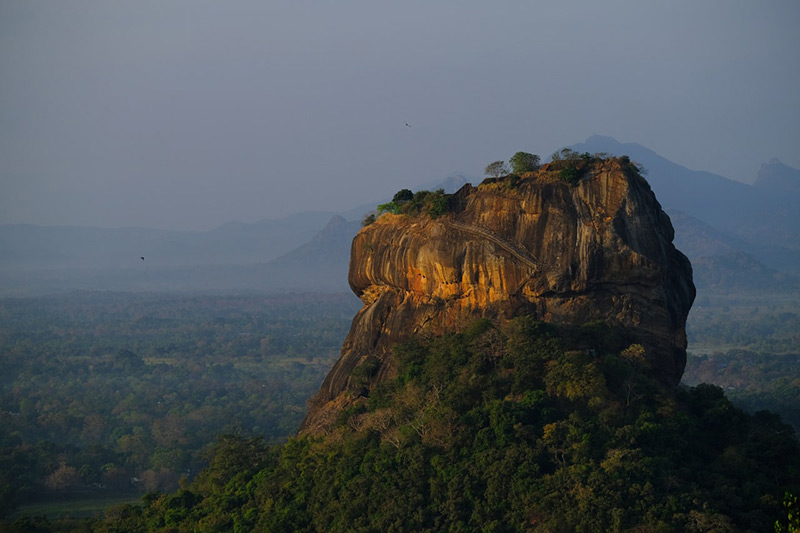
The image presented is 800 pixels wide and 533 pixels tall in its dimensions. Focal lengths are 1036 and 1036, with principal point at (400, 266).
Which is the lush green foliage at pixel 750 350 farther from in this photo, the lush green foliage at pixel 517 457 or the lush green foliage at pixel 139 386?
the lush green foliage at pixel 139 386

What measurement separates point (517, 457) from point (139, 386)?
262 ft

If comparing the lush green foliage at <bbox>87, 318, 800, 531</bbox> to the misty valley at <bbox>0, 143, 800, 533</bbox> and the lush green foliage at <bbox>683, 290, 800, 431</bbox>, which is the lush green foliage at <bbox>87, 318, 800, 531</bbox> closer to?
the misty valley at <bbox>0, 143, 800, 533</bbox>

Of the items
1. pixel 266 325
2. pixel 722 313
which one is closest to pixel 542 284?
pixel 266 325

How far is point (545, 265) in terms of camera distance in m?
33.0

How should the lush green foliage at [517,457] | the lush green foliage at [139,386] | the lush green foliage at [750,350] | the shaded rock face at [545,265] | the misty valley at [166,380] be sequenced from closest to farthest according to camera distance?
the lush green foliage at [517,457], the shaded rock face at [545,265], the misty valley at [166,380], the lush green foliage at [139,386], the lush green foliage at [750,350]

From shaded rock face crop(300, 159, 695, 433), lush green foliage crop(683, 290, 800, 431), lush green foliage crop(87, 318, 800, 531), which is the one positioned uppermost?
shaded rock face crop(300, 159, 695, 433)

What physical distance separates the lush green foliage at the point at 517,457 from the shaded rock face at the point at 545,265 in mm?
1252

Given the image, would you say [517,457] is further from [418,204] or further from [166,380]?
[166,380]

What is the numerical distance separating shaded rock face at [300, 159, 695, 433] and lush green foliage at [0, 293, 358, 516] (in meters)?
25.3

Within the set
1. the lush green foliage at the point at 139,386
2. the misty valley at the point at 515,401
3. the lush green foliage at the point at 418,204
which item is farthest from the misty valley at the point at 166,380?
the lush green foliage at the point at 418,204

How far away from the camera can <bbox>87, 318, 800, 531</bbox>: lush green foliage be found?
86.4 feet

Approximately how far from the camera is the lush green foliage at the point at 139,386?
200 feet

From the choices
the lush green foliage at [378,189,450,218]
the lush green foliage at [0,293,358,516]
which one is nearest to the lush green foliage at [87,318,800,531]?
the lush green foliage at [378,189,450,218]

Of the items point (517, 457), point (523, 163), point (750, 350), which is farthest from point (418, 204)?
point (750, 350)
